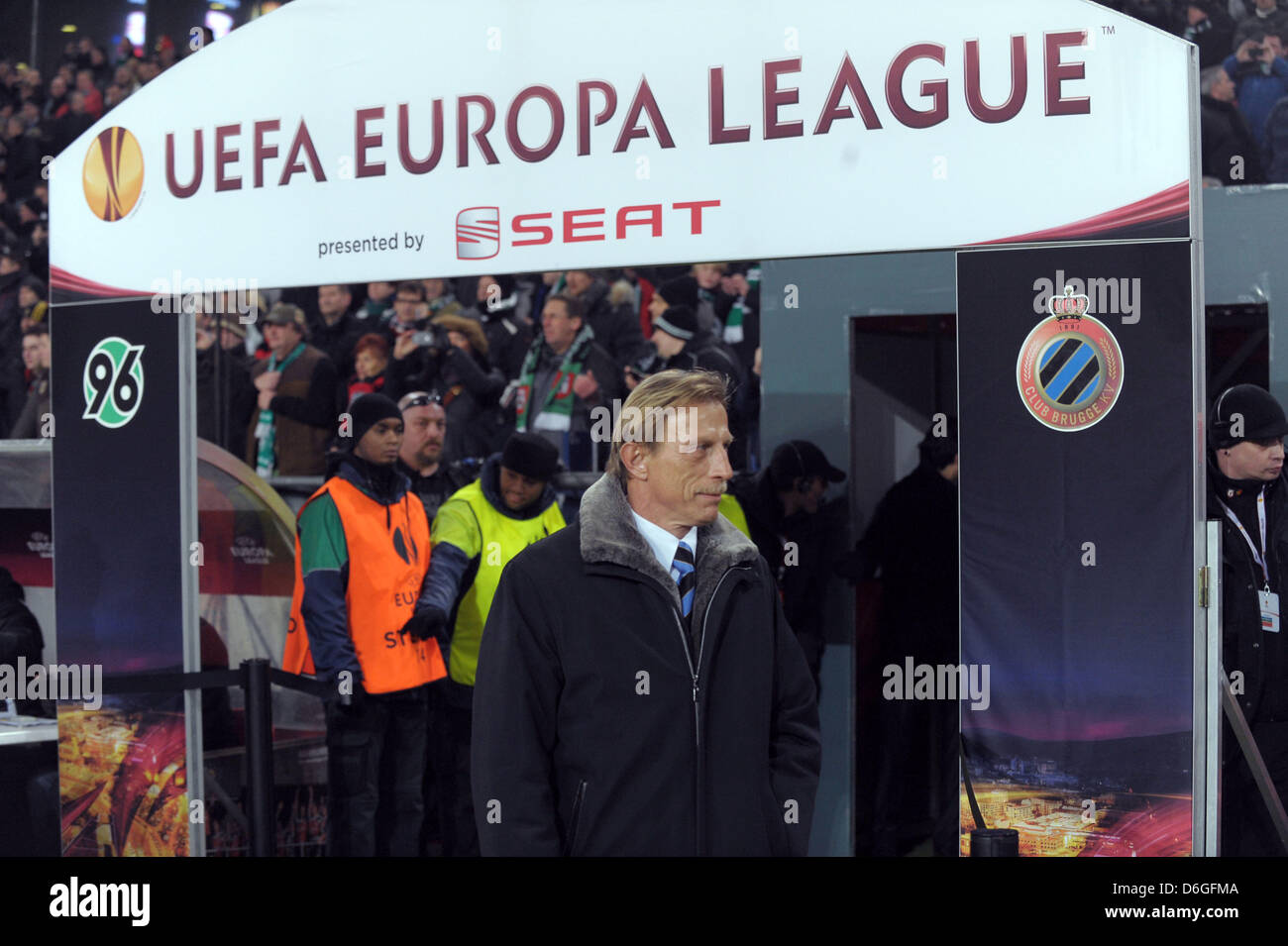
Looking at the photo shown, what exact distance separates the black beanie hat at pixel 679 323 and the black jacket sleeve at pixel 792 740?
3.14m

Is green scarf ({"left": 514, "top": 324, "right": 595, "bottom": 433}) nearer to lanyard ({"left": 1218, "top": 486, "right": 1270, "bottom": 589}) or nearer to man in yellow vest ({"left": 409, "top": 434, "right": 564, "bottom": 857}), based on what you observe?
man in yellow vest ({"left": 409, "top": 434, "right": 564, "bottom": 857})

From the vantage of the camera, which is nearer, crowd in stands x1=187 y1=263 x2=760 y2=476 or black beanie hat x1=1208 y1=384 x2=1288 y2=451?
black beanie hat x1=1208 y1=384 x2=1288 y2=451

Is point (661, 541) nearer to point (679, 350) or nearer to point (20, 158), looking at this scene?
point (679, 350)

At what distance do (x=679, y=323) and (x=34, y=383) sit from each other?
4596mm

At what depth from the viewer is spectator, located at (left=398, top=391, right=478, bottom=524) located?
5859 mm

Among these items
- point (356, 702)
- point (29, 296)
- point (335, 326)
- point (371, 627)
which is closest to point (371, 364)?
point (335, 326)

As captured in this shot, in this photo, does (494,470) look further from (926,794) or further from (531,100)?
(926,794)

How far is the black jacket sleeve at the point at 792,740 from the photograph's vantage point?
3.07 meters

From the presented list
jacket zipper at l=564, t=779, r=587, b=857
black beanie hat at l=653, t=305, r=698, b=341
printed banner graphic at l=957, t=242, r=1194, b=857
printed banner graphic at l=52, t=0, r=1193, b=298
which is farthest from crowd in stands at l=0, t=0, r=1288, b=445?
jacket zipper at l=564, t=779, r=587, b=857

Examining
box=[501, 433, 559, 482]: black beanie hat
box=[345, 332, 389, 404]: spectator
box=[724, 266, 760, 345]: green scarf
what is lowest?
box=[501, 433, 559, 482]: black beanie hat

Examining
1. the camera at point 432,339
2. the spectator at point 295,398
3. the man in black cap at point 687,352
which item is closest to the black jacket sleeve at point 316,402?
the spectator at point 295,398

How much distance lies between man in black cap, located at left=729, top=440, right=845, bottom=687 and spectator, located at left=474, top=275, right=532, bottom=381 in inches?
83.3

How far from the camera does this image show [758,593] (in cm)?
305
